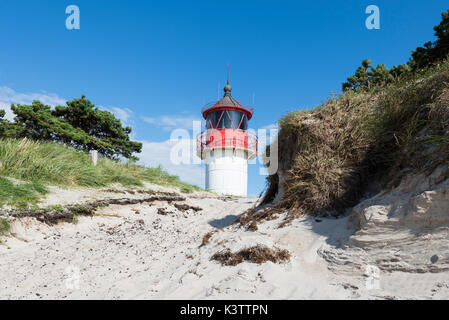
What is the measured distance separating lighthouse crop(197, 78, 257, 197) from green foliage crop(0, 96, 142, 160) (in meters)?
6.31

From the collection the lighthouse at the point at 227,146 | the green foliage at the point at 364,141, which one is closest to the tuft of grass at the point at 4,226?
the green foliage at the point at 364,141

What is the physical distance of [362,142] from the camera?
427cm

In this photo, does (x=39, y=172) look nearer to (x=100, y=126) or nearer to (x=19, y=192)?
(x=19, y=192)

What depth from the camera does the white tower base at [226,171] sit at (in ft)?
59.9

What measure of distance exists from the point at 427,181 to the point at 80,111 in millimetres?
19980

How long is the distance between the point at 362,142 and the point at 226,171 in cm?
1426

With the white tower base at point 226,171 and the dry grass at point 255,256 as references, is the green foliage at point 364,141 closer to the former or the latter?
the dry grass at point 255,256

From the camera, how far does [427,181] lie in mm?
2943

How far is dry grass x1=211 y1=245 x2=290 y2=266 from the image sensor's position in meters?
3.31

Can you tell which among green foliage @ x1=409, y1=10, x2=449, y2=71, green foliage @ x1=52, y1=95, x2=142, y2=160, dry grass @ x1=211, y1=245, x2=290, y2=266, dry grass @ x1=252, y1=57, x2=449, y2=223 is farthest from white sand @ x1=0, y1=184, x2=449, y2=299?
green foliage @ x1=52, y1=95, x2=142, y2=160
